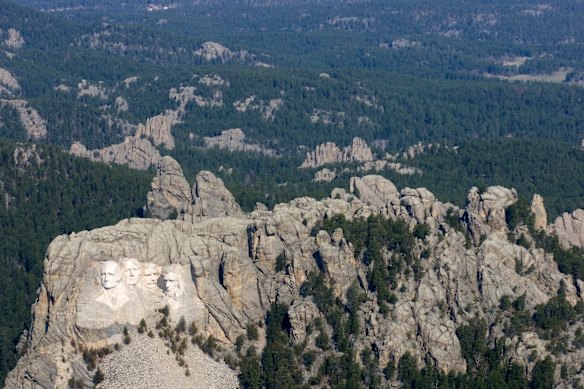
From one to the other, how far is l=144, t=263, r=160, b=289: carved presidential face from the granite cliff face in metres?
0.09

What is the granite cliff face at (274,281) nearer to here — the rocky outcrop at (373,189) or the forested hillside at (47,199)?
the rocky outcrop at (373,189)

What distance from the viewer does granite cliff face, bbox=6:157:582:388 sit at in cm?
10294

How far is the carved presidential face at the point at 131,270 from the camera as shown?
103625mm

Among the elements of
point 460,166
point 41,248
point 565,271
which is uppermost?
point 565,271

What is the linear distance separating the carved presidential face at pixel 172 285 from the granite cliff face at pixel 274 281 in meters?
0.09

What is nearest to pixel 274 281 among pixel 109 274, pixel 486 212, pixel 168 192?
pixel 109 274

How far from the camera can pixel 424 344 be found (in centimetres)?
10900

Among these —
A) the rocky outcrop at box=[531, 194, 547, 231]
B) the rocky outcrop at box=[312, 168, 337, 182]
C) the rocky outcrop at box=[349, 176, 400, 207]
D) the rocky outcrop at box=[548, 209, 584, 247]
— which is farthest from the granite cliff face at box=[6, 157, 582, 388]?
the rocky outcrop at box=[312, 168, 337, 182]

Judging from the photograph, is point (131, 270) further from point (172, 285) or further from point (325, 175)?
point (325, 175)

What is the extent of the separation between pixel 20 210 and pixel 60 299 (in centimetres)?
5739

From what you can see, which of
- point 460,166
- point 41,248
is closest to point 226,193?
point 41,248

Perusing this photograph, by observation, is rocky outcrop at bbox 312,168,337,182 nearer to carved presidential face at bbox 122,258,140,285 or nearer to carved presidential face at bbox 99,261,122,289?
carved presidential face at bbox 122,258,140,285

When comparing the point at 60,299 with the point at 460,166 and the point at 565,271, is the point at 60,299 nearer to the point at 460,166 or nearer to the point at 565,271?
the point at 565,271

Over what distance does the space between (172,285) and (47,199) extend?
59471 millimetres
